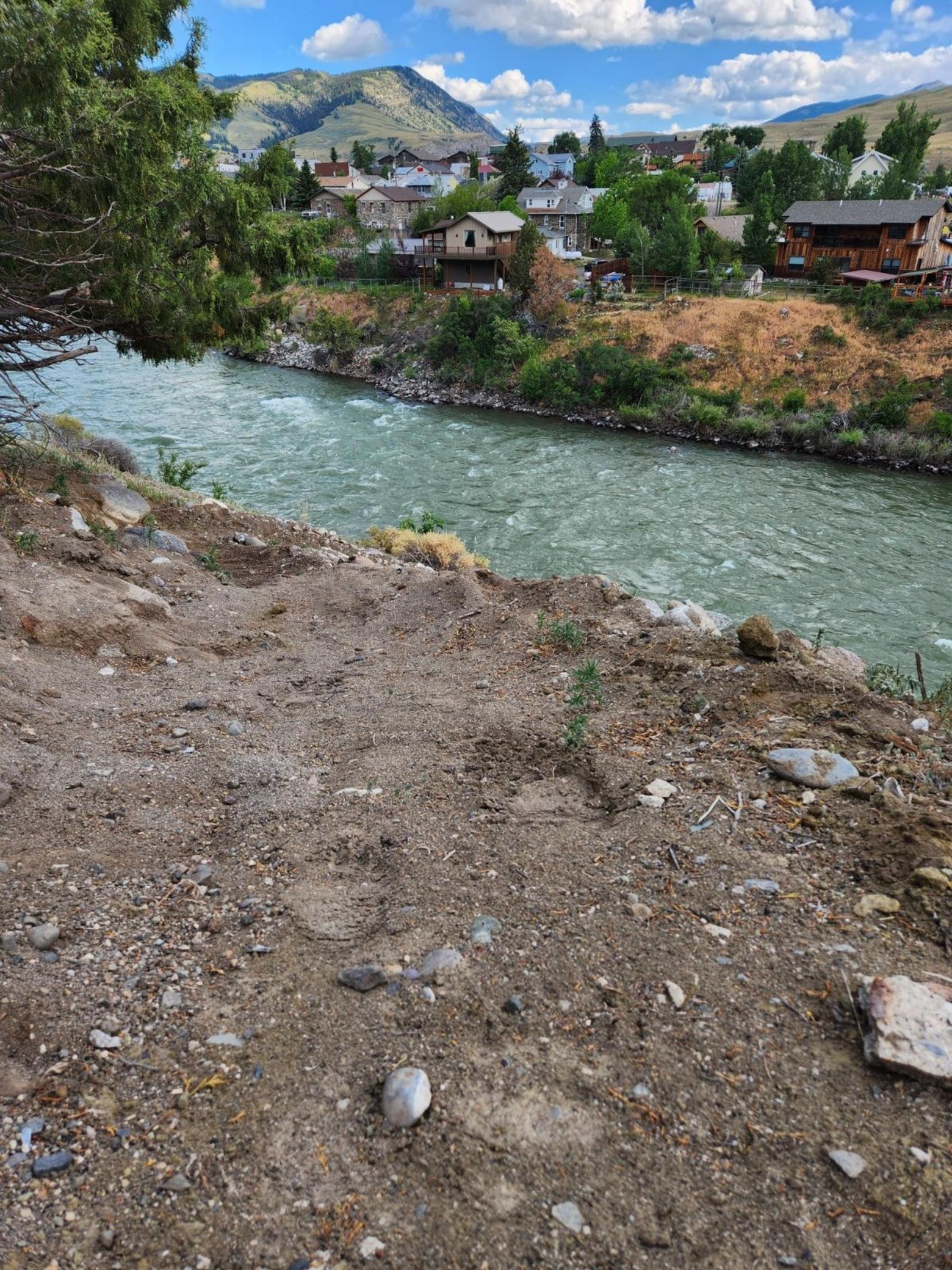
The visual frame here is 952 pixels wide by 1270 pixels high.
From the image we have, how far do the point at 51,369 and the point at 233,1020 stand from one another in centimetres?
4039

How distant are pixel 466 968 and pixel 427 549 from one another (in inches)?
446

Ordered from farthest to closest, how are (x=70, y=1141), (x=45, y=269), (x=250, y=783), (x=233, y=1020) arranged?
(x=45, y=269)
(x=250, y=783)
(x=233, y=1020)
(x=70, y=1141)

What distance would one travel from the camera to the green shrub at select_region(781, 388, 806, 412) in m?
33.2

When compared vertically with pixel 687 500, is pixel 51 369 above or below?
above

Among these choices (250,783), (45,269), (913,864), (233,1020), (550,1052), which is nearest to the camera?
(550,1052)

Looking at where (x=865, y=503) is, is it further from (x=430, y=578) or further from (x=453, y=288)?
(x=453, y=288)

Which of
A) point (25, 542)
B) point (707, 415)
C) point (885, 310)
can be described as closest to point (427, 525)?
point (25, 542)

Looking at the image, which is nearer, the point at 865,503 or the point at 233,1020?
the point at 233,1020

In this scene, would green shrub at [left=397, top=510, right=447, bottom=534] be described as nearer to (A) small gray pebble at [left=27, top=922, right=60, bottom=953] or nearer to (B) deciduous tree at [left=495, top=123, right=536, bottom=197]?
→ (A) small gray pebble at [left=27, top=922, right=60, bottom=953]

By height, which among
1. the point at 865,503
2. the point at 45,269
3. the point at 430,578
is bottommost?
the point at 865,503

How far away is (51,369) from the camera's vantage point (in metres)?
36.4

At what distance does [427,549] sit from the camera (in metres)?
14.8

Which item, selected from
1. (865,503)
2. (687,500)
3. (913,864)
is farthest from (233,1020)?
(865,503)

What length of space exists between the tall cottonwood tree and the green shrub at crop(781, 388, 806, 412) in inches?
1063
